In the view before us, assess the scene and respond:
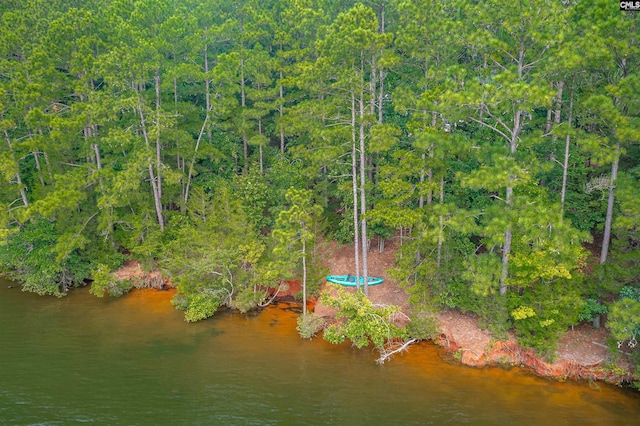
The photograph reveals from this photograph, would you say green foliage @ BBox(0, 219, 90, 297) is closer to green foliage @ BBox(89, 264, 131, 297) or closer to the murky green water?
green foliage @ BBox(89, 264, 131, 297)

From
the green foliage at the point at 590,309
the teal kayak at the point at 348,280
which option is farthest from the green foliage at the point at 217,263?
the green foliage at the point at 590,309

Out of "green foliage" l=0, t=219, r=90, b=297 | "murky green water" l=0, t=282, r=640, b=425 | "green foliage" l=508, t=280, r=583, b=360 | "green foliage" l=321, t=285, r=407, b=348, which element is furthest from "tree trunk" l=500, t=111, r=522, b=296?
"green foliage" l=0, t=219, r=90, b=297

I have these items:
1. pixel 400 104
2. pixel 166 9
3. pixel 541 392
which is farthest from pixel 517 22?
pixel 166 9

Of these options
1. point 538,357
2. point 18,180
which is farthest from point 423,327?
point 18,180

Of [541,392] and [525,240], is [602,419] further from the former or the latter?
[525,240]

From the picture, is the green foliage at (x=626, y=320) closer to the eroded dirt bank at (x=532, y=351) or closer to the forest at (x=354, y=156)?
the forest at (x=354, y=156)

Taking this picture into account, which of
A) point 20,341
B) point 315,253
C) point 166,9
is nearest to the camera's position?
point 20,341
